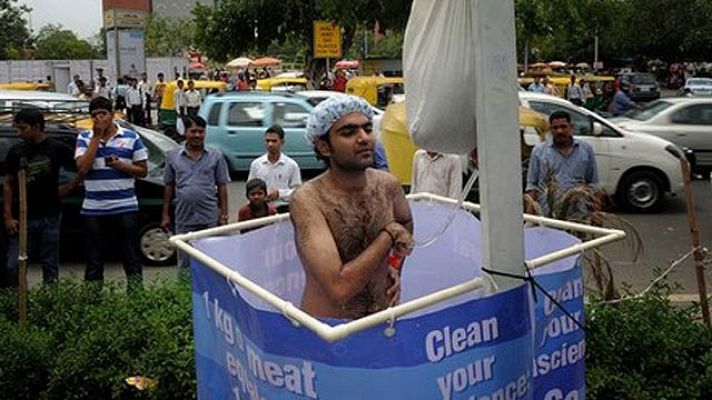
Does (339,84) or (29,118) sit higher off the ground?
(339,84)

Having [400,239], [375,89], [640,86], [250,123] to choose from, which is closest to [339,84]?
[375,89]

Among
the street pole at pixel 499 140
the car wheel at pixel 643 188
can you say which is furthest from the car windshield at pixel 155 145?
the street pole at pixel 499 140

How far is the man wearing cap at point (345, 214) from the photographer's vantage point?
297cm

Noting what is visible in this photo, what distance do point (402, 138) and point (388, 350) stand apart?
30.2 ft

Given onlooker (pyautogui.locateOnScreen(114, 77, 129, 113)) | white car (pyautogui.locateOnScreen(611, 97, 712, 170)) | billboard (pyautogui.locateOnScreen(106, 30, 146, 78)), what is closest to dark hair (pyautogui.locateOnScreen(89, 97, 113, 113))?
white car (pyautogui.locateOnScreen(611, 97, 712, 170))

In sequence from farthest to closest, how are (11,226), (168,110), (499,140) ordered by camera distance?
(168,110) < (11,226) < (499,140)

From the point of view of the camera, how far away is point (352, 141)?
3.10 metres

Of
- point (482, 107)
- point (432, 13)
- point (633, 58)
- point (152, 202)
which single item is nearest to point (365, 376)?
point (482, 107)

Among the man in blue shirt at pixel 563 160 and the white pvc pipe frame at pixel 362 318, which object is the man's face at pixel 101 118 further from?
the white pvc pipe frame at pixel 362 318

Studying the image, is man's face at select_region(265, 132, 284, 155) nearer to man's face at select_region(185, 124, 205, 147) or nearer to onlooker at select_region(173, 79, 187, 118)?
man's face at select_region(185, 124, 205, 147)

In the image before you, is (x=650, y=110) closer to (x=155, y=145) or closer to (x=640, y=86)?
(x=155, y=145)

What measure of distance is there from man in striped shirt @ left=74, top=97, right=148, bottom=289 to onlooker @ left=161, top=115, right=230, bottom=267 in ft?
0.98

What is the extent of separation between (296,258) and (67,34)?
11492 cm

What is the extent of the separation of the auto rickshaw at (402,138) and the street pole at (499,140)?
8445 mm
